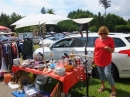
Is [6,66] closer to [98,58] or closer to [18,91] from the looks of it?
[18,91]

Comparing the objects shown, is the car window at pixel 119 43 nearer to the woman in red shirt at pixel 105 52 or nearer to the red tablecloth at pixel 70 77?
the woman in red shirt at pixel 105 52

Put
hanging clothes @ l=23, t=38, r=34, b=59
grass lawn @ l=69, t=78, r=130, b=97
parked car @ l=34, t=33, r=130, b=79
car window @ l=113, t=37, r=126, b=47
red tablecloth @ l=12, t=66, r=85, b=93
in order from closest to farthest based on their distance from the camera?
red tablecloth @ l=12, t=66, r=85, b=93 < grass lawn @ l=69, t=78, r=130, b=97 < parked car @ l=34, t=33, r=130, b=79 < car window @ l=113, t=37, r=126, b=47 < hanging clothes @ l=23, t=38, r=34, b=59

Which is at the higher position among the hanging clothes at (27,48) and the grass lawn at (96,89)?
the hanging clothes at (27,48)

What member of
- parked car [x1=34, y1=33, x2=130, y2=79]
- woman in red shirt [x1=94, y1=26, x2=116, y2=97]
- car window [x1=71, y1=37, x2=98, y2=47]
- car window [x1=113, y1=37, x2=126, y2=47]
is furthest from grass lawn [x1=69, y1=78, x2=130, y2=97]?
car window [x1=71, y1=37, x2=98, y2=47]

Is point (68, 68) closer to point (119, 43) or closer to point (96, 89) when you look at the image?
point (96, 89)

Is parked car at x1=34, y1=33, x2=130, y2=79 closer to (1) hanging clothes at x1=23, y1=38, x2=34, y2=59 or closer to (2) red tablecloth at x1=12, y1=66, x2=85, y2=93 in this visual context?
(2) red tablecloth at x1=12, y1=66, x2=85, y2=93

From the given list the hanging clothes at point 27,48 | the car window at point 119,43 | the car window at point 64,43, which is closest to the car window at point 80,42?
the car window at point 64,43

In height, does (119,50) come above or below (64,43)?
below

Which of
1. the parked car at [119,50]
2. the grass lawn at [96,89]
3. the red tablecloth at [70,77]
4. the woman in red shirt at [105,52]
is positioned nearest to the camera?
the red tablecloth at [70,77]

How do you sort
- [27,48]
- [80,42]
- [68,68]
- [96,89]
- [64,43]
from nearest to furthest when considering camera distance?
[68,68] → [96,89] → [80,42] → [64,43] → [27,48]

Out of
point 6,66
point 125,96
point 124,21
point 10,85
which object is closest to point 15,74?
point 10,85

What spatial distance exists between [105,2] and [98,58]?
8539cm

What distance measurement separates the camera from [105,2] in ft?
279

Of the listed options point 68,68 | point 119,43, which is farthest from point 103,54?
point 119,43
